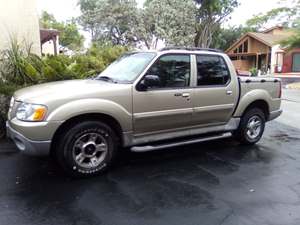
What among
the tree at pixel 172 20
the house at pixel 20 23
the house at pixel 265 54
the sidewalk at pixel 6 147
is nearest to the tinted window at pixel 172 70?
the sidewalk at pixel 6 147

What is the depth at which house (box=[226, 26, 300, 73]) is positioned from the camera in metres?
40.6

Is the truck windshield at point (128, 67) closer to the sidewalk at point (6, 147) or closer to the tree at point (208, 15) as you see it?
the sidewalk at point (6, 147)

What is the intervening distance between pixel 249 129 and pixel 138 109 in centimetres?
274

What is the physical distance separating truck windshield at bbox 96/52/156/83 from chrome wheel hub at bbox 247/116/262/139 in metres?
2.61

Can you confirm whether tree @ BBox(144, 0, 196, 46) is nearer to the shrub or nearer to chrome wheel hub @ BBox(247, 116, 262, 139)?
the shrub

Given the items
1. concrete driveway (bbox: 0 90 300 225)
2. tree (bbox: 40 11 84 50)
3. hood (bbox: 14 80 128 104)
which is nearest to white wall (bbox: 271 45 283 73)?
tree (bbox: 40 11 84 50)

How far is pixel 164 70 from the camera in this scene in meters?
5.35

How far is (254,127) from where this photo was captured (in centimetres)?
668

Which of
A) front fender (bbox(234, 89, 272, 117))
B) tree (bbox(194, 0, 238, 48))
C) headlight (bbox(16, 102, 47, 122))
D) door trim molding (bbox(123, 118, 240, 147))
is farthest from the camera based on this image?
tree (bbox(194, 0, 238, 48))

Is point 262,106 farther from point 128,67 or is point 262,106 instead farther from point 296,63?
point 296,63

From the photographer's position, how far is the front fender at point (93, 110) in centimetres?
439

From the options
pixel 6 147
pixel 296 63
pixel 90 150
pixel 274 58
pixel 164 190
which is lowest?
pixel 164 190

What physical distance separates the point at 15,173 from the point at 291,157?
476 centimetres

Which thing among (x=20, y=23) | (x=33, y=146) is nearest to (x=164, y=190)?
(x=33, y=146)
